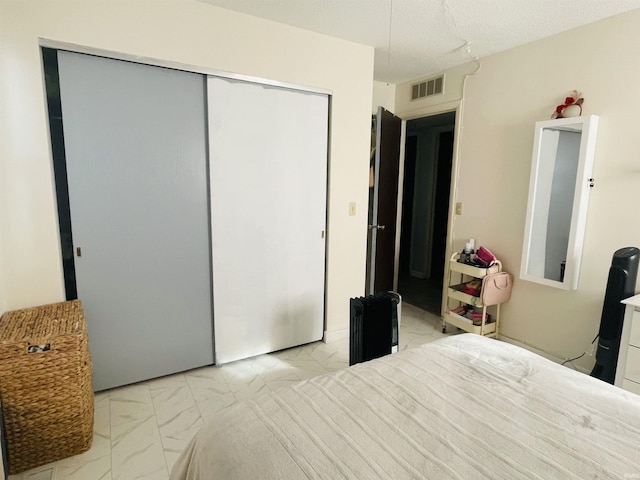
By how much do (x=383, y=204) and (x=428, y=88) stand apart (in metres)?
1.22

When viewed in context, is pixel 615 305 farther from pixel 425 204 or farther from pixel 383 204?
pixel 425 204

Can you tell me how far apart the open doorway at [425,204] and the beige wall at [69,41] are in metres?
2.46

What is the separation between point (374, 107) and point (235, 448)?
348 cm

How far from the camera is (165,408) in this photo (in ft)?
6.97

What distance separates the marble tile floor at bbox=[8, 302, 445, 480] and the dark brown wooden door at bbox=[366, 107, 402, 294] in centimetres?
74

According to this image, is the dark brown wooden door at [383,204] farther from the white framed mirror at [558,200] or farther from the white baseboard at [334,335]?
the white framed mirror at [558,200]

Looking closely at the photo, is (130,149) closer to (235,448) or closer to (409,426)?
(235,448)

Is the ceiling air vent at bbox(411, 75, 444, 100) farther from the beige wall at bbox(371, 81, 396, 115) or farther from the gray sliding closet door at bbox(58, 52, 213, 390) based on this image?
the gray sliding closet door at bbox(58, 52, 213, 390)

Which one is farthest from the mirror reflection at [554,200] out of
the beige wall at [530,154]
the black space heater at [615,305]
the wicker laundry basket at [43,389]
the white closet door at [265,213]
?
the wicker laundry basket at [43,389]

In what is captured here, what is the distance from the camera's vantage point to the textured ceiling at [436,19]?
2148 millimetres

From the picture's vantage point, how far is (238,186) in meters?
2.47

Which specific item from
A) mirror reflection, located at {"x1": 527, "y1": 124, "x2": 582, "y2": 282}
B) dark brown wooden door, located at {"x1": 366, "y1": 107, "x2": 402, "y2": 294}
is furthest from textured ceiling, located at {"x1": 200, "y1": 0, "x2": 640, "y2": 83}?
mirror reflection, located at {"x1": 527, "y1": 124, "x2": 582, "y2": 282}

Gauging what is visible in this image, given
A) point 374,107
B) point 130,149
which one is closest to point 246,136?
point 130,149

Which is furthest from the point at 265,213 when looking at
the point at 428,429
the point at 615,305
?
the point at 615,305
